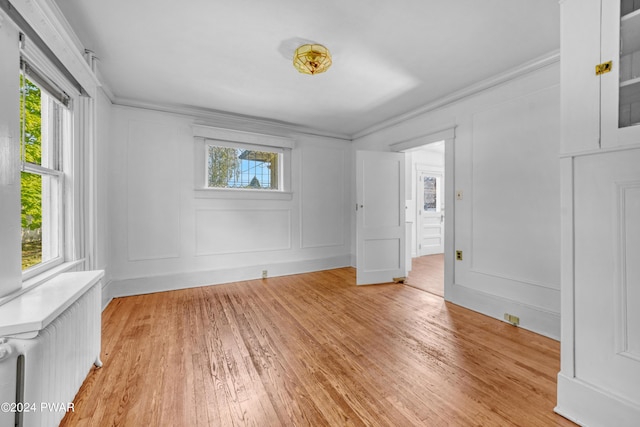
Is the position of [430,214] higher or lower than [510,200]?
lower

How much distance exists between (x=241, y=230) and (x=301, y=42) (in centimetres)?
282

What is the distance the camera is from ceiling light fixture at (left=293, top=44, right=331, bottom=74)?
220 cm

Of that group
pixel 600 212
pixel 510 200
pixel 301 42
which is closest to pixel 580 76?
pixel 600 212

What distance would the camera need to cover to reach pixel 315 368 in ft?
6.11

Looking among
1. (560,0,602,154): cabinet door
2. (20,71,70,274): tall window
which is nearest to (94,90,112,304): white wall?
(20,71,70,274): tall window

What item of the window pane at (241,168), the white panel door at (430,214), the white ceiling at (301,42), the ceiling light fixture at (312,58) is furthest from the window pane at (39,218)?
the white panel door at (430,214)

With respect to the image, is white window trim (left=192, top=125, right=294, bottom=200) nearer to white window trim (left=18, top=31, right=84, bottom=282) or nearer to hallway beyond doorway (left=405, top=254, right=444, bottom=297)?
white window trim (left=18, top=31, right=84, bottom=282)

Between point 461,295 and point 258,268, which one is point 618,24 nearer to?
point 461,295

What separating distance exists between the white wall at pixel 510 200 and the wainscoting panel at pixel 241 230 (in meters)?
2.60

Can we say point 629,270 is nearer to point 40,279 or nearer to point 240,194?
point 40,279

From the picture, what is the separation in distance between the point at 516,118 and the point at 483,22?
1.11 metres

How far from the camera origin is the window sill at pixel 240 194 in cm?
386

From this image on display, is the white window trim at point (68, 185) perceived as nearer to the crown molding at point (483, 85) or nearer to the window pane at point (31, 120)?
the window pane at point (31, 120)

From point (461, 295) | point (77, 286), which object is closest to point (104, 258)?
point (77, 286)
